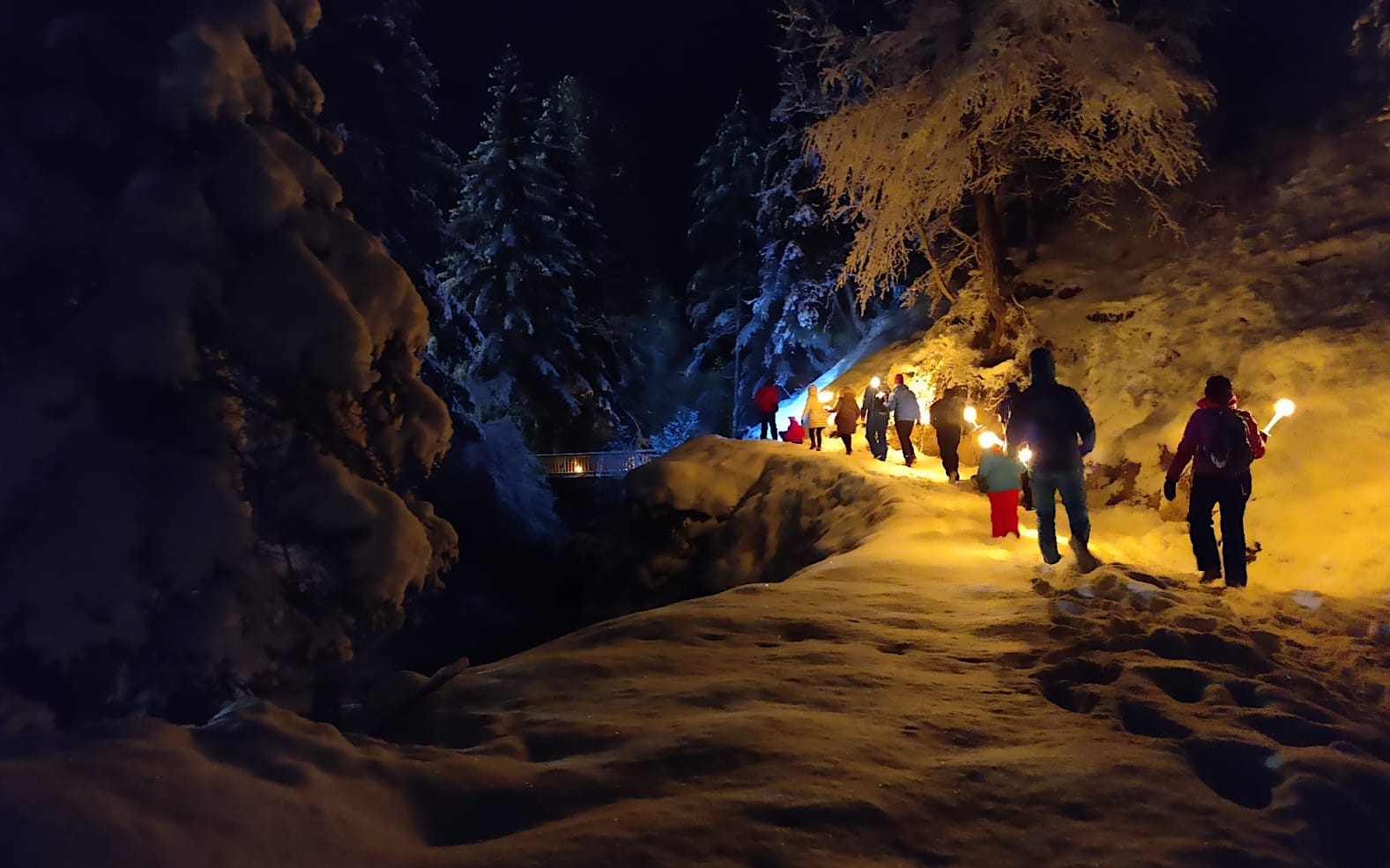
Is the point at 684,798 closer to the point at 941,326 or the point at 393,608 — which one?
the point at 393,608

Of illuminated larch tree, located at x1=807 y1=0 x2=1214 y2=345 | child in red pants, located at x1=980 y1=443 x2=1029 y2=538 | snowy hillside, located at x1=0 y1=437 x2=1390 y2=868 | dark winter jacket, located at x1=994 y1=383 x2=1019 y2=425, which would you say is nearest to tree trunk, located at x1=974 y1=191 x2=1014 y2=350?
illuminated larch tree, located at x1=807 y1=0 x2=1214 y2=345

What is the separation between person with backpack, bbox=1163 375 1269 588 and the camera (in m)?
6.74

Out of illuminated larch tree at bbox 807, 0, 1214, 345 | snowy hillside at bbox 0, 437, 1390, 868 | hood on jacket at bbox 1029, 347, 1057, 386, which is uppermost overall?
illuminated larch tree at bbox 807, 0, 1214, 345

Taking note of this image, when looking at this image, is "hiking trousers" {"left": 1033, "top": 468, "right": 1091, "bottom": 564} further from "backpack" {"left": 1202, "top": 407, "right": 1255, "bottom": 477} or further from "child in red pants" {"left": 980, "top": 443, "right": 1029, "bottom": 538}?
"child in red pants" {"left": 980, "top": 443, "right": 1029, "bottom": 538}

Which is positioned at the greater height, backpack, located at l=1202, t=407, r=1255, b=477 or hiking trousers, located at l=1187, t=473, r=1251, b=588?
backpack, located at l=1202, t=407, r=1255, b=477

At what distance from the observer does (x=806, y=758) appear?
3268mm

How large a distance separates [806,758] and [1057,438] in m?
5.02

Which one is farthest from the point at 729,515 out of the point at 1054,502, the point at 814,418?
the point at 1054,502

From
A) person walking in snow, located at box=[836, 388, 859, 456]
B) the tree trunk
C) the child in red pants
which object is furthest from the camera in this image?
person walking in snow, located at box=[836, 388, 859, 456]

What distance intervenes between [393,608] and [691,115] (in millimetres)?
50549

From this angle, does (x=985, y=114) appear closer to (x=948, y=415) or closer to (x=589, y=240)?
(x=948, y=415)

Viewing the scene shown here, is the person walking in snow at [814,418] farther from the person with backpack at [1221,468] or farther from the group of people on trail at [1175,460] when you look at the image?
the person with backpack at [1221,468]

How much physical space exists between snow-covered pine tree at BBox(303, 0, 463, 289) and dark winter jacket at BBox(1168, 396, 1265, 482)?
11848mm

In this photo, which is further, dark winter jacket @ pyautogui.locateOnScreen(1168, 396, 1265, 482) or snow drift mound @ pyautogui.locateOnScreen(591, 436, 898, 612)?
snow drift mound @ pyautogui.locateOnScreen(591, 436, 898, 612)
